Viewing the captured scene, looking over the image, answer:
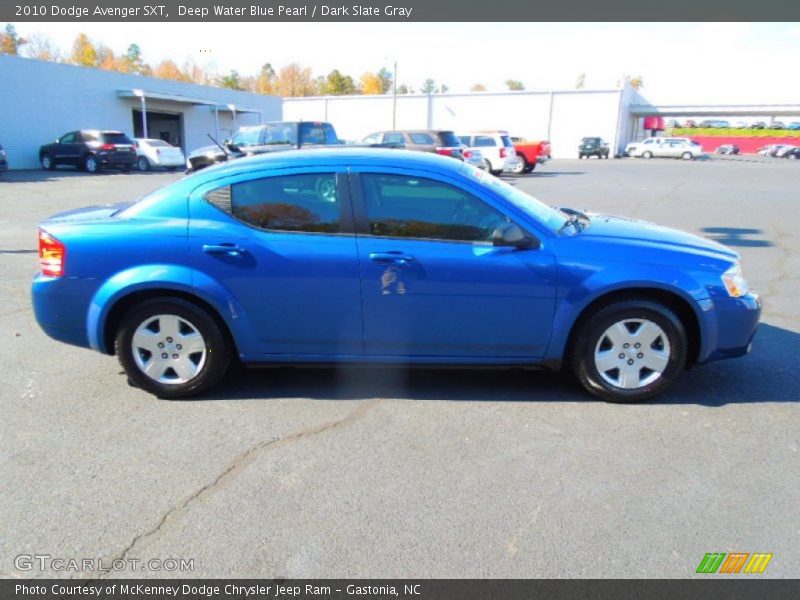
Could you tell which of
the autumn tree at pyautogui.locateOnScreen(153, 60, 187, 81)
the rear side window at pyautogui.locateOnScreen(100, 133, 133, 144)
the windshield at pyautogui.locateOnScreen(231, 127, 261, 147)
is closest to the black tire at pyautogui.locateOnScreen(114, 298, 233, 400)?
the windshield at pyautogui.locateOnScreen(231, 127, 261, 147)

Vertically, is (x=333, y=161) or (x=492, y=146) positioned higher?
(x=492, y=146)

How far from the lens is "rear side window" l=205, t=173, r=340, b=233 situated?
3.71 meters

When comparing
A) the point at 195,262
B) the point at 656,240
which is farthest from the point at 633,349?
the point at 195,262

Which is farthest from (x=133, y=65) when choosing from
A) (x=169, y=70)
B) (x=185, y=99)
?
(x=185, y=99)

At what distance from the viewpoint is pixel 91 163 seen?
81.6 feet

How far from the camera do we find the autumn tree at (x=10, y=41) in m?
60.1

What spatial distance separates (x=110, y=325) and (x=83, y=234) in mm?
636

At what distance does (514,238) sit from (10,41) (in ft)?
258

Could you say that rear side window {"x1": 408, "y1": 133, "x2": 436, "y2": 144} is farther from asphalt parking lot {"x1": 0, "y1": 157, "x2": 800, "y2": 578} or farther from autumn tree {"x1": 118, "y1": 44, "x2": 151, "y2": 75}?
autumn tree {"x1": 118, "y1": 44, "x2": 151, "y2": 75}

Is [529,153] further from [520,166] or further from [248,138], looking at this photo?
[248,138]

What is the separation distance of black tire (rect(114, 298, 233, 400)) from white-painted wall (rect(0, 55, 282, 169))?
2805 cm

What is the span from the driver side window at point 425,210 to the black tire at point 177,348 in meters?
1.30
